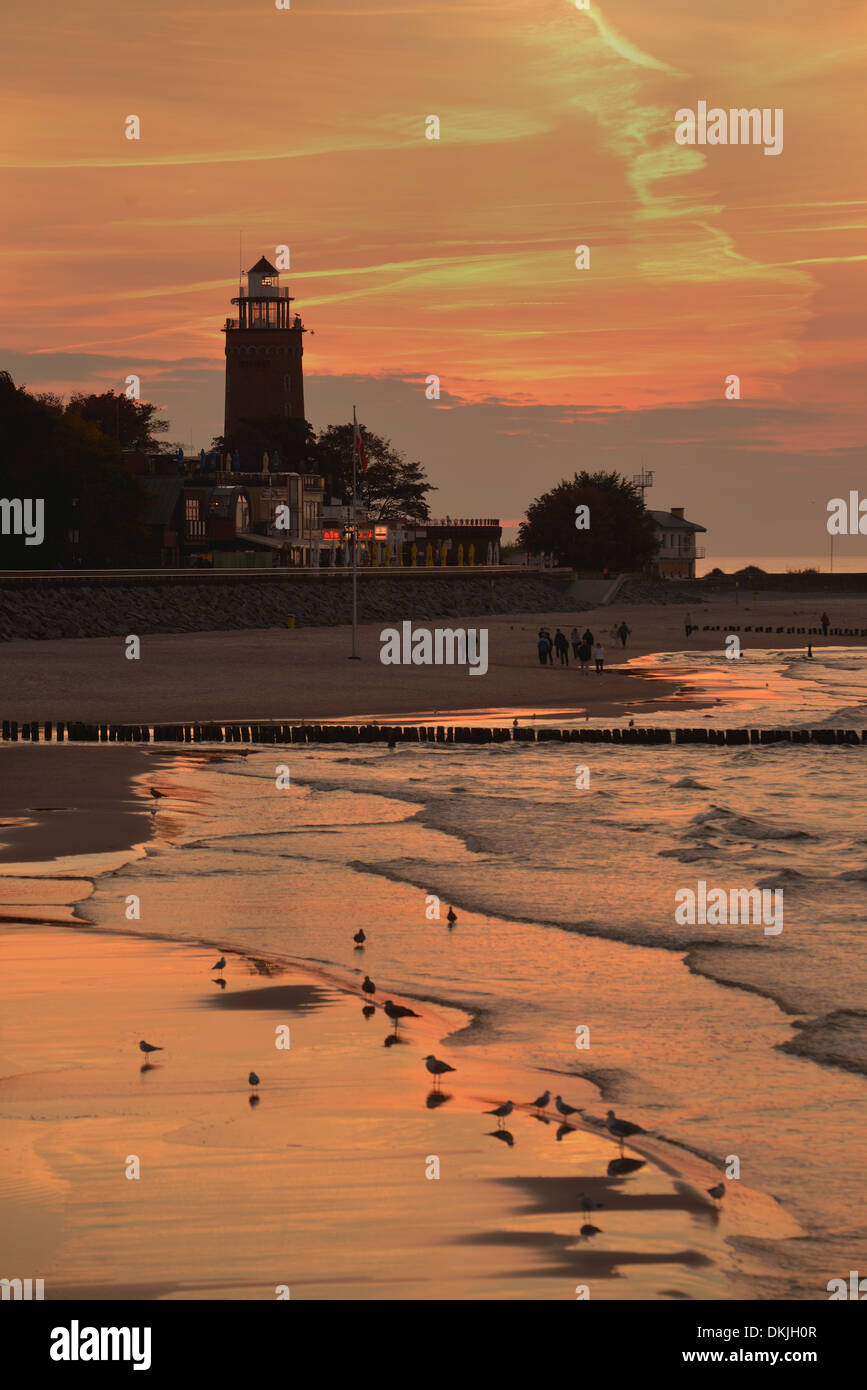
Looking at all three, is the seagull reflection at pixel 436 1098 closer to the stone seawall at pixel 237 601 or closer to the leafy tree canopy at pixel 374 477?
the stone seawall at pixel 237 601

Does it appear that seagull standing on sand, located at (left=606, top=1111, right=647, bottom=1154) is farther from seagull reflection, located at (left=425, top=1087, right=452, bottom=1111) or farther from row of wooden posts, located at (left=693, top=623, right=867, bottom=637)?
row of wooden posts, located at (left=693, top=623, right=867, bottom=637)

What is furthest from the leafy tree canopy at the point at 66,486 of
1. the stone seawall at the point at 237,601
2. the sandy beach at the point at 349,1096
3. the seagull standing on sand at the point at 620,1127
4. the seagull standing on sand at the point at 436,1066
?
the seagull standing on sand at the point at 620,1127

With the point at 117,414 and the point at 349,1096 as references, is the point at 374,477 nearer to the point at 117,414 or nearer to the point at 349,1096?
the point at 117,414

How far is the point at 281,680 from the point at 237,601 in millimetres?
45075

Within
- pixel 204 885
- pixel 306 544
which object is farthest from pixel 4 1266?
pixel 306 544

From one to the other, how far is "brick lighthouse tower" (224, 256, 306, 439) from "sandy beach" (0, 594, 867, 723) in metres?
74.2

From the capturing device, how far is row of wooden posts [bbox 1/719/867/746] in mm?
38625

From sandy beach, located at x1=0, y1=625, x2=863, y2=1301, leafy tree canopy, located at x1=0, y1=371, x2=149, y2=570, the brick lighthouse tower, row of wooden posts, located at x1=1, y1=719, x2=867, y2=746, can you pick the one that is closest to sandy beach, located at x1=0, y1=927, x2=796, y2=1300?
sandy beach, located at x1=0, y1=625, x2=863, y2=1301

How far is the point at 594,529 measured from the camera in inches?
6801

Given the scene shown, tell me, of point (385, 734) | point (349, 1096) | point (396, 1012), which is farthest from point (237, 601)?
point (349, 1096)

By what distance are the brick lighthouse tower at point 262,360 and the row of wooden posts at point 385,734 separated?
12649cm

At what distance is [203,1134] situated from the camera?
10898mm

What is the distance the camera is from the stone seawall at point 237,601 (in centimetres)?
8388
